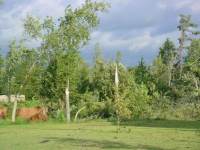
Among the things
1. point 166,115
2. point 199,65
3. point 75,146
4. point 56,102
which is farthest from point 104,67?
point 75,146

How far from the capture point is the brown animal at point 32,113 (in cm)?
3534

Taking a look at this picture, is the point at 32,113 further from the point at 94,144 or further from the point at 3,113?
the point at 94,144

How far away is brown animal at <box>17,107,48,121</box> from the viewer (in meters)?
35.3

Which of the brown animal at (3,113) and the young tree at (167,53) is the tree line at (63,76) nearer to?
the brown animal at (3,113)

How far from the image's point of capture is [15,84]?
3703 centimetres

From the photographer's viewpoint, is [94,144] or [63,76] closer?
[94,144]

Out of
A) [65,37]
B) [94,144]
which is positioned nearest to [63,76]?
[65,37]

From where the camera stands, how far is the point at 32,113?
35.5 meters

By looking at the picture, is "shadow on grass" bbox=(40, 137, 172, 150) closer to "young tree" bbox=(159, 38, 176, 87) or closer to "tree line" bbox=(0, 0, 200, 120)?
"tree line" bbox=(0, 0, 200, 120)

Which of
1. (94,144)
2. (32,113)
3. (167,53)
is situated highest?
(167,53)

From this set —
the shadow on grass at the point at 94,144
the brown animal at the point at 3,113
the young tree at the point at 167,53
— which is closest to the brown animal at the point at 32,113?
the brown animal at the point at 3,113

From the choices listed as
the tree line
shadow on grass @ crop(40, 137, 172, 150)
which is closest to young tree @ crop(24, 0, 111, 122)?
the tree line

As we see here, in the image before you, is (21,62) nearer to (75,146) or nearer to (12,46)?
(12,46)

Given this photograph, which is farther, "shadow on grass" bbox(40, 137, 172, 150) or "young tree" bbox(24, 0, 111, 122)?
"young tree" bbox(24, 0, 111, 122)
